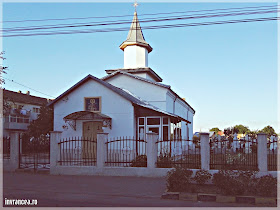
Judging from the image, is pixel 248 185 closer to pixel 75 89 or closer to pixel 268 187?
pixel 268 187

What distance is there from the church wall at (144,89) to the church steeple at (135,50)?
2.84 meters

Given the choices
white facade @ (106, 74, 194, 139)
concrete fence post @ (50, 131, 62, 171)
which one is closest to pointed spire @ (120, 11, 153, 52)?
white facade @ (106, 74, 194, 139)

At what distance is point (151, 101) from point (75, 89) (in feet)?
19.8

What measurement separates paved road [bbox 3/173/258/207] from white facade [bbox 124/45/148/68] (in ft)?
50.8

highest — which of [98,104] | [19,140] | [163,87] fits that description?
[163,87]

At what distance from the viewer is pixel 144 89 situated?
949 inches

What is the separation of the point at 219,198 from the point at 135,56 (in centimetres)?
1993

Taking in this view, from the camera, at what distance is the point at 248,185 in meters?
9.62

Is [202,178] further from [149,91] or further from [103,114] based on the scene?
[149,91]

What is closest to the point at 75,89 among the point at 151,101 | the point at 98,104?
the point at 98,104

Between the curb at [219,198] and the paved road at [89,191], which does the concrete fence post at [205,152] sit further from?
the curb at [219,198]

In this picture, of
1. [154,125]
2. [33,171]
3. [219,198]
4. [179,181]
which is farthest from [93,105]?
[219,198]

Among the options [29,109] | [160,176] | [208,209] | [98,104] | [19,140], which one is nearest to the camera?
[208,209]

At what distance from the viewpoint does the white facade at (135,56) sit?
27.4m
